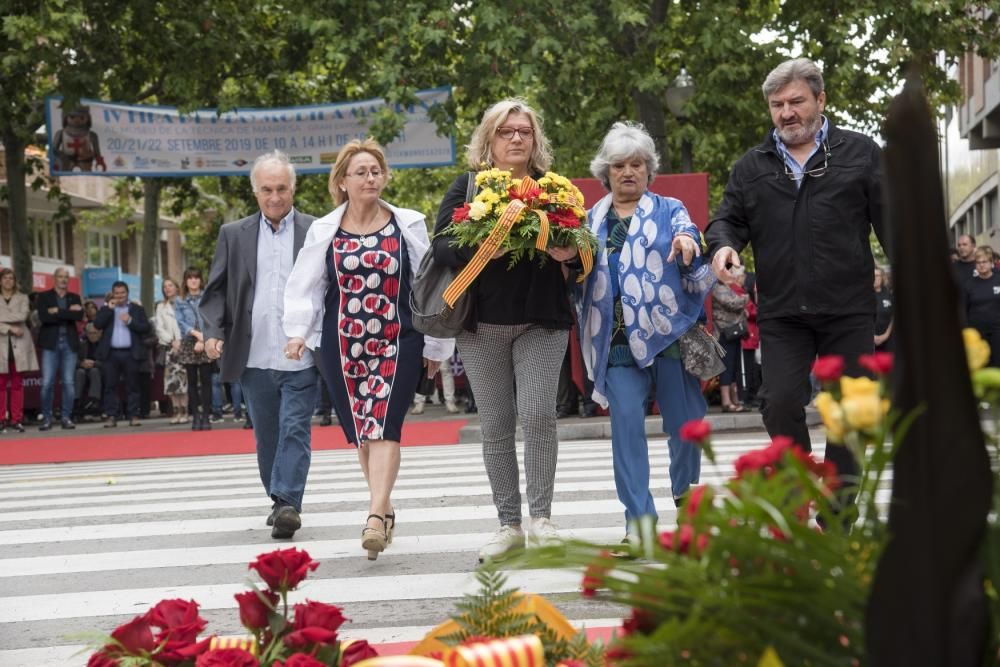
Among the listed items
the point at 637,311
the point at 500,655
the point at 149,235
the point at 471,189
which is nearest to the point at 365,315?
the point at 471,189

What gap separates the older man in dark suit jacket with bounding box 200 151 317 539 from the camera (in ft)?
25.2

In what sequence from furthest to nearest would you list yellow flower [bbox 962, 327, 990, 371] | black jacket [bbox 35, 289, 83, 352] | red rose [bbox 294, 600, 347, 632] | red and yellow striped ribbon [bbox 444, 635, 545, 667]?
black jacket [bbox 35, 289, 83, 352]
red rose [bbox 294, 600, 347, 632]
red and yellow striped ribbon [bbox 444, 635, 545, 667]
yellow flower [bbox 962, 327, 990, 371]

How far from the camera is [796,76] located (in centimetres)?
579

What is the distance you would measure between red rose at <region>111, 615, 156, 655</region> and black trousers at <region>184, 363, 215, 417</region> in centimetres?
1707

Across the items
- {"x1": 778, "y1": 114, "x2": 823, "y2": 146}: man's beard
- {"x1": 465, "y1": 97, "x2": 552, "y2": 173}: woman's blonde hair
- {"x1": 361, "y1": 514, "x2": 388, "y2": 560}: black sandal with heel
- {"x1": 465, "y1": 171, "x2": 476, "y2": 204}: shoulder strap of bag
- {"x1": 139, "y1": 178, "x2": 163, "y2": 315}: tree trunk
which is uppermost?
{"x1": 139, "y1": 178, "x2": 163, "y2": 315}: tree trunk

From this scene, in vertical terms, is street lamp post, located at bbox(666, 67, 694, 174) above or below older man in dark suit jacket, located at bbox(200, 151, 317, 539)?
above

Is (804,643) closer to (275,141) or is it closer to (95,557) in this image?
(95,557)

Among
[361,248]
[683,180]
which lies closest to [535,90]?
[683,180]

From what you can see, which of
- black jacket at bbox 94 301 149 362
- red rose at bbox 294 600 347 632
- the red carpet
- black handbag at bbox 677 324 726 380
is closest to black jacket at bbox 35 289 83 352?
black jacket at bbox 94 301 149 362

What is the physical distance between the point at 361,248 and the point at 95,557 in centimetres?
222

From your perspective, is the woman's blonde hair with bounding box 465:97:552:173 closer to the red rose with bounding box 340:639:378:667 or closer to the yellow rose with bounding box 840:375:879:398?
the red rose with bounding box 340:639:378:667

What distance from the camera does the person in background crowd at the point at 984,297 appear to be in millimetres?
17172

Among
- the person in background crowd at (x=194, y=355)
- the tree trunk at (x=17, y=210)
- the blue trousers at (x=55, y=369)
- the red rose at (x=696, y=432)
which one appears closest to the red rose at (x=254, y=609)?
the red rose at (x=696, y=432)

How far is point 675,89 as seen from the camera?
1867 centimetres
